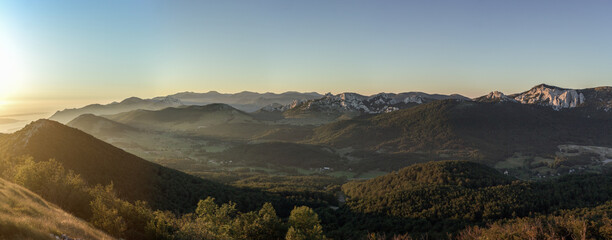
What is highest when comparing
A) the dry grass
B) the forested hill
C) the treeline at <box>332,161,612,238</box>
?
the dry grass

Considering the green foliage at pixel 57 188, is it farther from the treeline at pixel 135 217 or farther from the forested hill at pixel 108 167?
the forested hill at pixel 108 167

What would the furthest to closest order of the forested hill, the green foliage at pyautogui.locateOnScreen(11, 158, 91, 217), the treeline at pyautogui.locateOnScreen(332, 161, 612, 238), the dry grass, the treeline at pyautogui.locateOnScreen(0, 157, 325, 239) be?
the treeline at pyautogui.locateOnScreen(332, 161, 612, 238) < the forested hill < the green foliage at pyautogui.locateOnScreen(11, 158, 91, 217) < the treeline at pyautogui.locateOnScreen(0, 157, 325, 239) < the dry grass

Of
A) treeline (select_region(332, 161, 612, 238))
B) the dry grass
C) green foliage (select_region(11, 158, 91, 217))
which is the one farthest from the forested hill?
the dry grass

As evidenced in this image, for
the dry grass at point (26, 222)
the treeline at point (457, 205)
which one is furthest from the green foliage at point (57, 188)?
the treeline at point (457, 205)

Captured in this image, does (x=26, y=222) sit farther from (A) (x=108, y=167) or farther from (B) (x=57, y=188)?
(A) (x=108, y=167)

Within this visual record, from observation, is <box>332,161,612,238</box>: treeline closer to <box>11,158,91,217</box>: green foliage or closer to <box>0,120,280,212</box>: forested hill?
<box>0,120,280,212</box>: forested hill

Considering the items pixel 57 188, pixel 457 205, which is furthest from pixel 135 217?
pixel 457 205

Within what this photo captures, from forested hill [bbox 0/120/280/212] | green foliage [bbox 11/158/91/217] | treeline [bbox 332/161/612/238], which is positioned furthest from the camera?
treeline [bbox 332/161/612/238]

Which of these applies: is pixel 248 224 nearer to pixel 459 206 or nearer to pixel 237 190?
pixel 237 190
